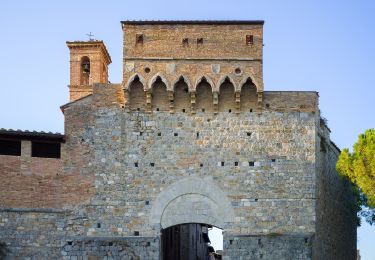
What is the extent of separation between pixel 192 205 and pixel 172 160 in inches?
61.0

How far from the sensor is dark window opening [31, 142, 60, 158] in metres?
25.1

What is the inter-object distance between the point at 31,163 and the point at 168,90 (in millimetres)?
4909

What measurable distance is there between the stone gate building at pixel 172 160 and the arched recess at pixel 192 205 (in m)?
0.03

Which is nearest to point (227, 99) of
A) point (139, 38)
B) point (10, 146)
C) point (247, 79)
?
point (247, 79)

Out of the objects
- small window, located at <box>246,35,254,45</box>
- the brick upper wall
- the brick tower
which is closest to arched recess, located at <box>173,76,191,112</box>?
the brick upper wall

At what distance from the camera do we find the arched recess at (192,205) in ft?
79.9

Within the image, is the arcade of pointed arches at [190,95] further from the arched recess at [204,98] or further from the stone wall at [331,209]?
the stone wall at [331,209]

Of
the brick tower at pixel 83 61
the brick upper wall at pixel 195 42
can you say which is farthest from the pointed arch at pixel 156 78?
the brick tower at pixel 83 61

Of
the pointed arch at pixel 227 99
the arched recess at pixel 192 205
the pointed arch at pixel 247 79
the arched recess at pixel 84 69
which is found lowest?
the arched recess at pixel 192 205

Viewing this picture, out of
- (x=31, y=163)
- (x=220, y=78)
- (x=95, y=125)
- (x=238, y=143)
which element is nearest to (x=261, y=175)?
(x=238, y=143)

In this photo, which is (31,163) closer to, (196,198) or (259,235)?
(196,198)

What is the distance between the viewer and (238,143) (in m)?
24.8

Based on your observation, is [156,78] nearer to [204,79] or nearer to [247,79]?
[204,79]

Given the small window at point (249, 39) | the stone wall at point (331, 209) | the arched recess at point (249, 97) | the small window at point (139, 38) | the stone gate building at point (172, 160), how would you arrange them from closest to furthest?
the stone gate building at point (172, 160), the arched recess at point (249, 97), the small window at point (249, 39), the small window at point (139, 38), the stone wall at point (331, 209)
